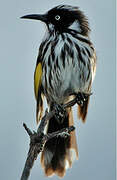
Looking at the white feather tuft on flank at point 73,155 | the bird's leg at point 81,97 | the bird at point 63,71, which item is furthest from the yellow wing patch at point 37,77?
the white feather tuft on flank at point 73,155

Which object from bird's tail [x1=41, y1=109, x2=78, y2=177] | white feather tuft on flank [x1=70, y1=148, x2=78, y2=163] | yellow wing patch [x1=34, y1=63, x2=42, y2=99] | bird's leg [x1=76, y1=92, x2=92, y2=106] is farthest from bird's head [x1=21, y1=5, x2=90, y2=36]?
white feather tuft on flank [x1=70, y1=148, x2=78, y2=163]

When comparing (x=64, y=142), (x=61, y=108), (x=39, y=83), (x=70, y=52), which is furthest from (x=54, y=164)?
(x=70, y=52)

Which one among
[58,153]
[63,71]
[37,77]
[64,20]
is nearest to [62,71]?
[63,71]

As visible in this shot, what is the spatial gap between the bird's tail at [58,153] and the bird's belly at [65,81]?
0.27 metres

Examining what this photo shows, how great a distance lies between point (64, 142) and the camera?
171 inches

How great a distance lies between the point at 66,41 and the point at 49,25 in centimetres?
30

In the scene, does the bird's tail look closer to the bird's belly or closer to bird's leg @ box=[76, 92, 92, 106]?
the bird's belly

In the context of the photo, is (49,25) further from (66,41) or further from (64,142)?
(64,142)

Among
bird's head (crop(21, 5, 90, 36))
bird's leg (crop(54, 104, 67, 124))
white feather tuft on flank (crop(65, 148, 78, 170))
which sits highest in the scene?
bird's head (crop(21, 5, 90, 36))

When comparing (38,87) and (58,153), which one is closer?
(58,153)

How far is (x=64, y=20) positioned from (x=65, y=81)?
0.75 meters

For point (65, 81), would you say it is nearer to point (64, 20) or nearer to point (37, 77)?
point (37, 77)

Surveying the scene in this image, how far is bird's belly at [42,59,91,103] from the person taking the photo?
4141 millimetres

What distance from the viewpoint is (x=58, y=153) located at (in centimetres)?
428
